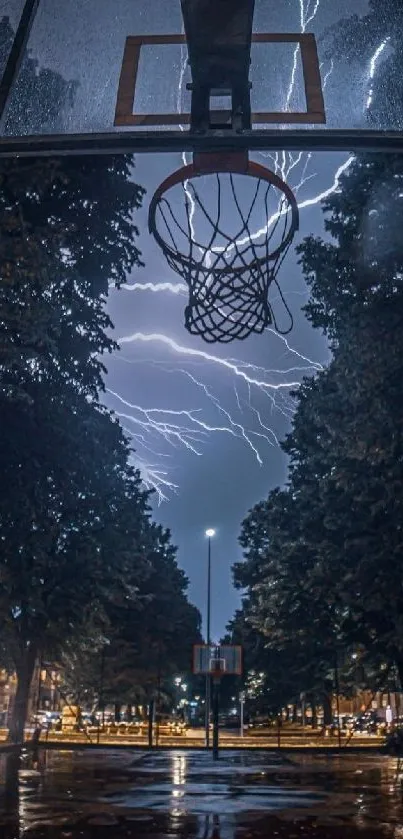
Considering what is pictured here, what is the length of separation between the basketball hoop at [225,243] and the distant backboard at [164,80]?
1464mm

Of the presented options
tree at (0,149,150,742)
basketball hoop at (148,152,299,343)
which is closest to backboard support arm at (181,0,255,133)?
basketball hoop at (148,152,299,343)

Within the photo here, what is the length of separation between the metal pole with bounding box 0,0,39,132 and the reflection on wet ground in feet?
22.4

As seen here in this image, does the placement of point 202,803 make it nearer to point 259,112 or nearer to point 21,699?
point 259,112

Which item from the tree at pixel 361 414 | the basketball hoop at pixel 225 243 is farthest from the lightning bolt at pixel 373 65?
the tree at pixel 361 414

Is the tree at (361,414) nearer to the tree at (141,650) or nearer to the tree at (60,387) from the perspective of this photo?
the tree at (60,387)

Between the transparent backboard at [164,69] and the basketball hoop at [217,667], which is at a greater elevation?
the transparent backboard at [164,69]

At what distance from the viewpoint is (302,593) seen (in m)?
27.3

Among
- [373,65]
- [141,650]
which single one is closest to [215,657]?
[141,650]

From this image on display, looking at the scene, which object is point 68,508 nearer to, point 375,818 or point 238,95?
point 375,818

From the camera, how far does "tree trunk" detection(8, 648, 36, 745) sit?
86.4ft

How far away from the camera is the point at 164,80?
486cm

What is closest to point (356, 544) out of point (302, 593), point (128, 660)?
point (302, 593)

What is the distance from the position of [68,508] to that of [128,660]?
2806cm

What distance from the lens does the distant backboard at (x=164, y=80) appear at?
4605 mm
